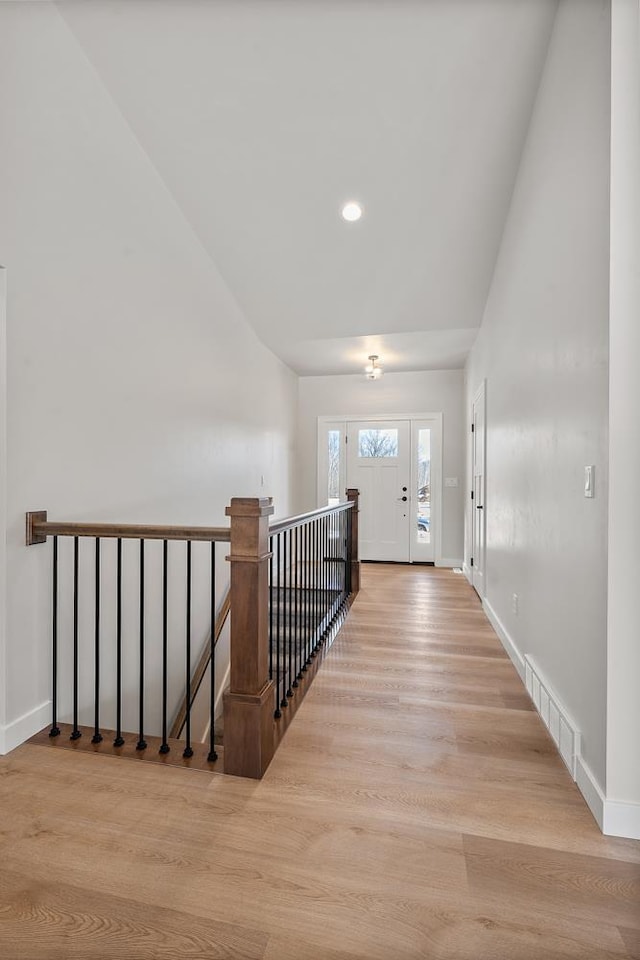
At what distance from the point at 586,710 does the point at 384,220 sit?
3246 millimetres

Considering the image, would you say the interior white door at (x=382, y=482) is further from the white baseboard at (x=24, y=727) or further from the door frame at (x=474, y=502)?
the white baseboard at (x=24, y=727)

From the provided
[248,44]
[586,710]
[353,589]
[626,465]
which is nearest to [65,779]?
[586,710]

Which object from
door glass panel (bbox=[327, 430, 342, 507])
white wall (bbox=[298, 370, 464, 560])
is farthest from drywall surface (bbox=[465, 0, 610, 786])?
door glass panel (bbox=[327, 430, 342, 507])

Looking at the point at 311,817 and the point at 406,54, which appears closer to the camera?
the point at 311,817

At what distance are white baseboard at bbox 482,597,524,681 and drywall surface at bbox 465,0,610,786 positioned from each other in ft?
0.18

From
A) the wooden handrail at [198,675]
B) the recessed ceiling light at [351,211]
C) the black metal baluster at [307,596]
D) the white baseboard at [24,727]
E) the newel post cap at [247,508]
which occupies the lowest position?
the wooden handrail at [198,675]

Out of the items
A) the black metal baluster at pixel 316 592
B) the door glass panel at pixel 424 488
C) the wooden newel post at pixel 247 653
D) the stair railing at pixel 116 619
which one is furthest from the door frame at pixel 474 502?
the wooden newel post at pixel 247 653

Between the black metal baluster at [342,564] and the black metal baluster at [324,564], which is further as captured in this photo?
the black metal baluster at [342,564]

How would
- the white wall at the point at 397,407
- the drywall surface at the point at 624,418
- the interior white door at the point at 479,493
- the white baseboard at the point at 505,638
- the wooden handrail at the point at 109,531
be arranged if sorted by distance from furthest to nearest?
the white wall at the point at 397,407
the interior white door at the point at 479,493
the white baseboard at the point at 505,638
the wooden handrail at the point at 109,531
the drywall surface at the point at 624,418

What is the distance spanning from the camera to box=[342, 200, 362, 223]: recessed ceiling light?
3.29 meters

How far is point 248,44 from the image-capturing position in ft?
7.86

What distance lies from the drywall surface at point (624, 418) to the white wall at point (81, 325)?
222 cm

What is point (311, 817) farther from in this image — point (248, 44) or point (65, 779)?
point (248, 44)

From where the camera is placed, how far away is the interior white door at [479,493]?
13.4ft
